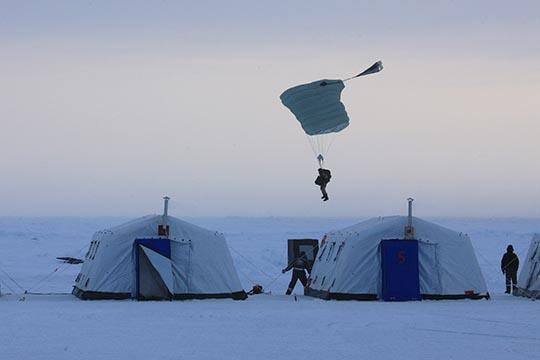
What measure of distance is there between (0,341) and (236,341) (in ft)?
12.1

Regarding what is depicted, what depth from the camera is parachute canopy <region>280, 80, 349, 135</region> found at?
78.3 feet

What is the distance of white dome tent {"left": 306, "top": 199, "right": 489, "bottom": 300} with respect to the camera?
25.3m

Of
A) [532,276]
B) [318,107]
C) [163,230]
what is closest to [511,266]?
[532,276]

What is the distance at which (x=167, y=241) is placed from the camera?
25.4 metres

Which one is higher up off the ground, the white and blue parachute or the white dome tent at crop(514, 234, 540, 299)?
the white and blue parachute

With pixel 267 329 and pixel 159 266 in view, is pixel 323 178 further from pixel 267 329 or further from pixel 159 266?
pixel 267 329

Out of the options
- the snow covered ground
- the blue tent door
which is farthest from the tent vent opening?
the blue tent door

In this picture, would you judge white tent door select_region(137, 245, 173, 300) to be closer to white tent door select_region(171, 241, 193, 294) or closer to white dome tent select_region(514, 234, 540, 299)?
white tent door select_region(171, 241, 193, 294)

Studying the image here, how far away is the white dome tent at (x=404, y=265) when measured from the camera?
25344mm

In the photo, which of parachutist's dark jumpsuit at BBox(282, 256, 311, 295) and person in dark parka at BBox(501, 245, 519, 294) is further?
person in dark parka at BBox(501, 245, 519, 294)

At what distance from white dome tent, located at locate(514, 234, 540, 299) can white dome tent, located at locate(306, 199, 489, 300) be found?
1.65 m

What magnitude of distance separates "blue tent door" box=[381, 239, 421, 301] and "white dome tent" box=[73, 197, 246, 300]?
12.4 ft

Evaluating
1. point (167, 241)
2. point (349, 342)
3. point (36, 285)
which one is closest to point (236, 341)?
point (349, 342)

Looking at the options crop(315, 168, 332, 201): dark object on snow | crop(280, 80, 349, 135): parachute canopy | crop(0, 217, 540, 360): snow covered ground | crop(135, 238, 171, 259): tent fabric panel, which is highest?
crop(280, 80, 349, 135): parachute canopy
